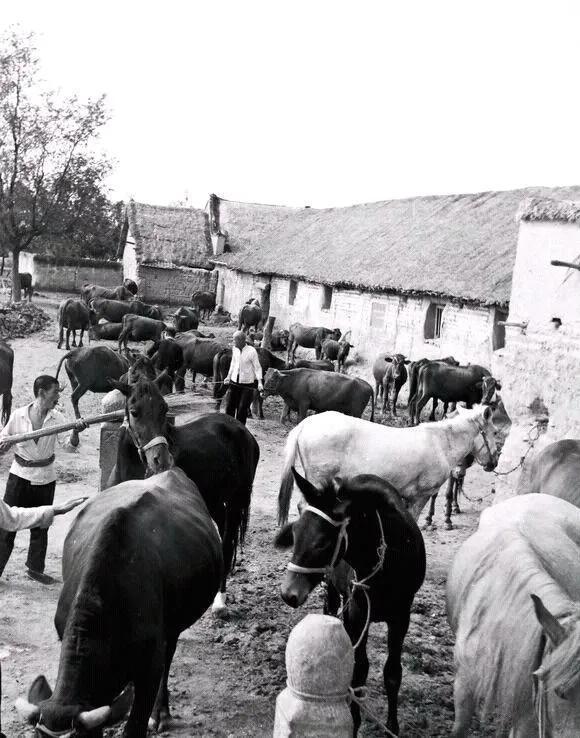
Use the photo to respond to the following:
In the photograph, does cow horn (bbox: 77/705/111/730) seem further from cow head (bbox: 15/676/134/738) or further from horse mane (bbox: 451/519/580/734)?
horse mane (bbox: 451/519/580/734)

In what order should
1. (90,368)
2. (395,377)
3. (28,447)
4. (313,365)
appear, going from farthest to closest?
(395,377) → (313,365) → (90,368) → (28,447)

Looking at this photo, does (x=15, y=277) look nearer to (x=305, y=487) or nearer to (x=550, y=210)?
(x=550, y=210)

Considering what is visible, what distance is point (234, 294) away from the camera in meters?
33.8

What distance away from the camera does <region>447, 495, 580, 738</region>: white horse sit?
3.24 metres

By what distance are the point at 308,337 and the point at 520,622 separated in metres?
20.0

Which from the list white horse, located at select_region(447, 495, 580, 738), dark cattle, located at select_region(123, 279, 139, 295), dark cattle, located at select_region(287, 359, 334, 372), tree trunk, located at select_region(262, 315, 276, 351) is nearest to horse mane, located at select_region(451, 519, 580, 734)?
white horse, located at select_region(447, 495, 580, 738)

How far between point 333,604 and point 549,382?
18.4 feet

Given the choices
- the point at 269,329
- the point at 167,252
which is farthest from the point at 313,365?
the point at 167,252

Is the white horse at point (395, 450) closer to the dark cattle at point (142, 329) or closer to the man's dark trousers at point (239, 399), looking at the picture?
the man's dark trousers at point (239, 399)

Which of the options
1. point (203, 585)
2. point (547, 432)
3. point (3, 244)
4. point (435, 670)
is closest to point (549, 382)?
point (547, 432)

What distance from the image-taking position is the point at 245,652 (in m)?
6.30

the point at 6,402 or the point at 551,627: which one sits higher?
the point at 551,627

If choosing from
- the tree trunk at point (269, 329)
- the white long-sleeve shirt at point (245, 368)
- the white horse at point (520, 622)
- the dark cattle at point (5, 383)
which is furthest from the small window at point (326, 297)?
the white horse at point (520, 622)

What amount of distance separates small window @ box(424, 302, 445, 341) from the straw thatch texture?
31.6ft
